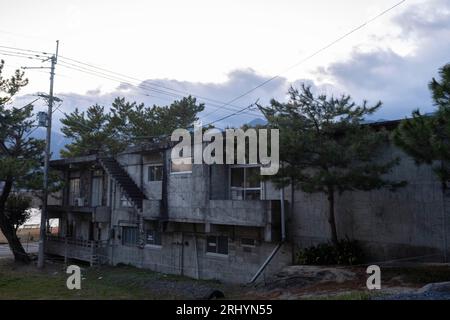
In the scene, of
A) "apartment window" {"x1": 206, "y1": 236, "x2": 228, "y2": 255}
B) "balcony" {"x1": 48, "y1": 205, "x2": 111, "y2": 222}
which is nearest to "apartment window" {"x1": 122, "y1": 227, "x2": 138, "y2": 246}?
"balcony" {"x1": 48, "y1": 205, "x2": 111, "y2": 222}

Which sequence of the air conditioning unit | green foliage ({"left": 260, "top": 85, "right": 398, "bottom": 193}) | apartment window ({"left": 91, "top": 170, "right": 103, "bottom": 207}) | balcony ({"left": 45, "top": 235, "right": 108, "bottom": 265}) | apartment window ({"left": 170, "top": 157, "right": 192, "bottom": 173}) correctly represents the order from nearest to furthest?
green foliage ({"left": 260, "top": 85, "right": 398, "bottom": 193}) < apartment window ({"left": 170, "top": 157, "right": 192, "bottom": 173}) < balcony ({"left": 45, "top": 235, "right": 108, "bottom": 265}) < apartment window ({"left": 91, "top": 170, "right": 103, "bottom": 207}) < the air conditioning unit

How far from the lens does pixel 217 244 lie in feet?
70.3

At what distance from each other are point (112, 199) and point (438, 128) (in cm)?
2203

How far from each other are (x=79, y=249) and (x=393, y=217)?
21.5 m

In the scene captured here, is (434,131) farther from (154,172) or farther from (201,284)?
(154,172)

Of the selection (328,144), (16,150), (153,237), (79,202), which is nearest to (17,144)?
(16,150)

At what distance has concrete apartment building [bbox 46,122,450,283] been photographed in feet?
49.6

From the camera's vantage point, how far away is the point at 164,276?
72.5 ft

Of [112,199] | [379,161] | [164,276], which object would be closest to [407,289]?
[379,161]

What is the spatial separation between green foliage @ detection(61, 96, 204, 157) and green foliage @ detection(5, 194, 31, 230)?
6.77m

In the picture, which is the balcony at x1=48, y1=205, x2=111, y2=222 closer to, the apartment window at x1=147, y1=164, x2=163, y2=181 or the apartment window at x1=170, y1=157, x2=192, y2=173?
the apartment window at x1=147, y1=164, x2=163, y2=181

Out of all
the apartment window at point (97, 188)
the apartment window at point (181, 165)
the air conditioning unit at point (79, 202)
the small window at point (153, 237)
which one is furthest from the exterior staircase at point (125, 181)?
the air conditioning unit at point (79, 202)

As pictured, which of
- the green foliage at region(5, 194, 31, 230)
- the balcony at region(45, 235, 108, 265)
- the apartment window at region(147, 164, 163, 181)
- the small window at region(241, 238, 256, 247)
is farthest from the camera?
the green foliage at region(5, 194, 31, 230)
